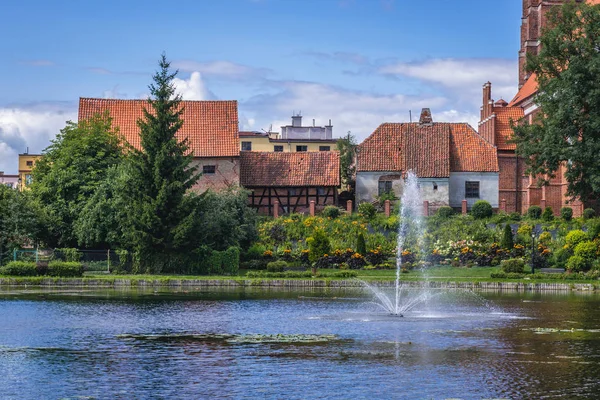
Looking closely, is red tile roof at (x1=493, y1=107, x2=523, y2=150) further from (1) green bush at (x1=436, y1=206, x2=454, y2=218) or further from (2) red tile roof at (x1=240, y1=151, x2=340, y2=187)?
(1) green bush at (x1=436, y1=206, x2=454, y2=218)

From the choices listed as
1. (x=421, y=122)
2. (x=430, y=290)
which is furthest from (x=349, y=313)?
(x=421, y=122)

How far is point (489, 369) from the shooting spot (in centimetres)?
2297

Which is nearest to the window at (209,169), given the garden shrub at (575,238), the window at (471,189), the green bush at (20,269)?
the window at (471,189)

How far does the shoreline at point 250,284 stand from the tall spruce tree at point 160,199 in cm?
501

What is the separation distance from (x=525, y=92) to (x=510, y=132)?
24.8 feet

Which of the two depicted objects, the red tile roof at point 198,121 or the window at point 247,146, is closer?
the red tile roof at point 198,121

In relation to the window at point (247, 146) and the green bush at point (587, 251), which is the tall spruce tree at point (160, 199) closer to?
the green bush at point (587, 251)

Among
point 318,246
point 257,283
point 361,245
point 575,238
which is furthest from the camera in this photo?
point 361,245

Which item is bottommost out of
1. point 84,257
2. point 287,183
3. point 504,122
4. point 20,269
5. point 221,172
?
point 20,269

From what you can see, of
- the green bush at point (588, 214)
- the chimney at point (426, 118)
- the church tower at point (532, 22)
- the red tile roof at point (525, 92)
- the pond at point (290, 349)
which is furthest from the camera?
the church tower at point (532, 22)

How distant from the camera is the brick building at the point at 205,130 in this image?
72.4 m

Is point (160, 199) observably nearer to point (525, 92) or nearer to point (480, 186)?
point (480, 186)

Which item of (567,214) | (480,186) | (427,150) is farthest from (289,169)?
(567,214)

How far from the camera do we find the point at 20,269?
162ft
